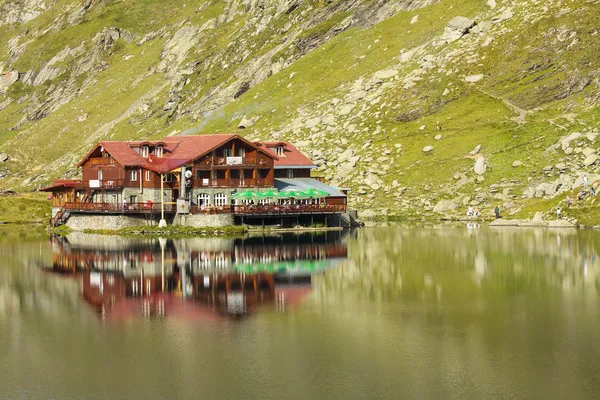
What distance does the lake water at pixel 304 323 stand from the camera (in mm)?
37375

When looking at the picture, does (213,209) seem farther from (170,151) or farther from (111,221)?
(170,151)

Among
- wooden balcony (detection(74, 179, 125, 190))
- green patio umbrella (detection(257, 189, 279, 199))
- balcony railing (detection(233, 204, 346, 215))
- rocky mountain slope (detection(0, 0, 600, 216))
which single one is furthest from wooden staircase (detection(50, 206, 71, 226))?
rocky mountain slope (detection(0, 0, 600, 216))

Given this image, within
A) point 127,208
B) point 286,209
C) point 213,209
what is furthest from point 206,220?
point 286,209

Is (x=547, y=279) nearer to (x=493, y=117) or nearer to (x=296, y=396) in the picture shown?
(x=296, y=396)

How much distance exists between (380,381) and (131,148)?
8807 cm

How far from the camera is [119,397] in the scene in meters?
35.8

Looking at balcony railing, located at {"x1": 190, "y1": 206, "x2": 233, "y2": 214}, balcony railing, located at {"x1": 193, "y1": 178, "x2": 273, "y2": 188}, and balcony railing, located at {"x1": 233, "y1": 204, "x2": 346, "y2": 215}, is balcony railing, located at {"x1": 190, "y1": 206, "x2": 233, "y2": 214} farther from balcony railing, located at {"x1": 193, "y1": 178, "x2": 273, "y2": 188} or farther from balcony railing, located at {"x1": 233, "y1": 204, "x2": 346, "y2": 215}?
balcony railing, located at {"x1": 193, "y1": 178, "x2": 273, "y2": 188}

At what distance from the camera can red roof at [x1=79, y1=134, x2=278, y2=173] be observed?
114250 millimetres

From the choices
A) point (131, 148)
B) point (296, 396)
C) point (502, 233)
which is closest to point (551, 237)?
point (502, 233)

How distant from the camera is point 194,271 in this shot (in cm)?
6931

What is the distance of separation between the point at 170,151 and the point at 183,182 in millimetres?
10876

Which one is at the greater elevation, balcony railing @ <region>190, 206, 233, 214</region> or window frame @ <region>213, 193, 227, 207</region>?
window frame @ <region>213, 193, 227, 207</region>

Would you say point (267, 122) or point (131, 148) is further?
point (267, 122)

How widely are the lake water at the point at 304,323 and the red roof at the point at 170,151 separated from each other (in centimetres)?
3067
